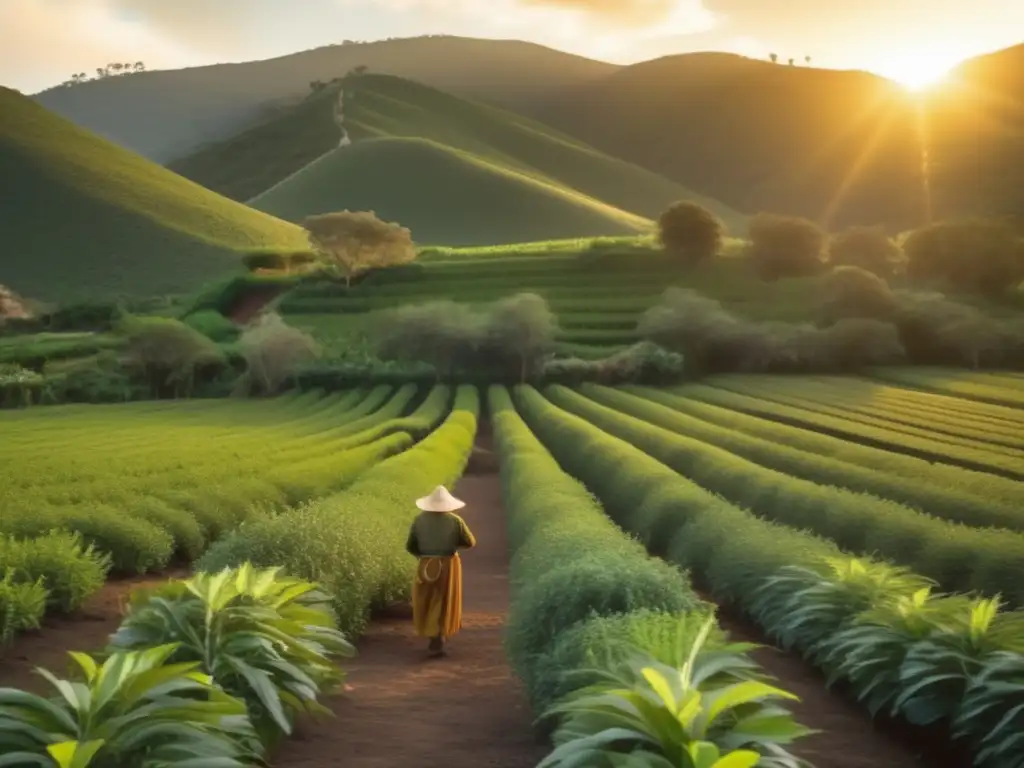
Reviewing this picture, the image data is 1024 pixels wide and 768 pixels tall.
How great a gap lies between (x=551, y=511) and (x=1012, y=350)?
52841 mm

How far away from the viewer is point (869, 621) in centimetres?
974

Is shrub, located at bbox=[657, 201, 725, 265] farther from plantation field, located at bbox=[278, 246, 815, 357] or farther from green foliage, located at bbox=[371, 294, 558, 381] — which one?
green foliage, located at bbox=[371, 294, 558, 381]

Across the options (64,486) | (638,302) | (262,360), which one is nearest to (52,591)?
(64,486)

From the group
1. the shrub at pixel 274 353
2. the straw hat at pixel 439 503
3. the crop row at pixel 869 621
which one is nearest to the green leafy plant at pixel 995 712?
the crop row at pixel 869 621

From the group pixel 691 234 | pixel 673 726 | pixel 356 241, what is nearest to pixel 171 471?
pixel 673 726

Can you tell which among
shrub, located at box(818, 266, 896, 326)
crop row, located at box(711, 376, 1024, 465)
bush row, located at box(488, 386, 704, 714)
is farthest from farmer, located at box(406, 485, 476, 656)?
shrub, located at box(818, 266, 896, 326)

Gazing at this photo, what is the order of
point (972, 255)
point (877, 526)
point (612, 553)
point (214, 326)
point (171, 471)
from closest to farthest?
point (612, 553) → point (877, 526) → point (171, 471) → point (972, 255) → point (214, 326)

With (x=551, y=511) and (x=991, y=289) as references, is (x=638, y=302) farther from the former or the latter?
(x=551, y=511)

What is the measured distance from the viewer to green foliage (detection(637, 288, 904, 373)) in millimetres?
62156

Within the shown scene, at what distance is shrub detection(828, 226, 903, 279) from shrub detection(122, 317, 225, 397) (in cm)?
5680

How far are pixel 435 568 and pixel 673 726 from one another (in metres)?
6.90

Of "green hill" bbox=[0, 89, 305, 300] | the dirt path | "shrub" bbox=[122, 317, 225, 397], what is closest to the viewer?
the dirt path

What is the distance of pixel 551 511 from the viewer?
1570 cm

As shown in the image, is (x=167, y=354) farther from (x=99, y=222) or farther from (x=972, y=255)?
(x=972, y=255)
